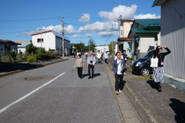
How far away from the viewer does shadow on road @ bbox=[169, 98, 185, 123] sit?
12.7 ft

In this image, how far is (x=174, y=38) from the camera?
7.66m

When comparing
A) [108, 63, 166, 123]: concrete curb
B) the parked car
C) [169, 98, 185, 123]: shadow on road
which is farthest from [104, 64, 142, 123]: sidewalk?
the parked car

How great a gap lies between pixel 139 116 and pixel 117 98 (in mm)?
1868

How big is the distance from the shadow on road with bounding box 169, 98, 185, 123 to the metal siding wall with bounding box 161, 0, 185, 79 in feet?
6.79

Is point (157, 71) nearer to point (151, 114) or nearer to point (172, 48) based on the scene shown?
point (172, 48)

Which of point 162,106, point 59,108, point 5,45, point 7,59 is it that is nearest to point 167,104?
point 162,106

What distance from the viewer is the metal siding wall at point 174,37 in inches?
274

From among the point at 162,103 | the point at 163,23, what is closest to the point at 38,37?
the point at 163,23

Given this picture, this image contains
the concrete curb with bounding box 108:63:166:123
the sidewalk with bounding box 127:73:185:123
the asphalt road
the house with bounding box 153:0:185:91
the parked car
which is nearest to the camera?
the concrete curb with bounding box 108:63:166:123

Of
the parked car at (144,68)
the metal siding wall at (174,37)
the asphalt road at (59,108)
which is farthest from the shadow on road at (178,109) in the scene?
the parked car at (144,68)

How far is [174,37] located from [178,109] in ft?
13.8

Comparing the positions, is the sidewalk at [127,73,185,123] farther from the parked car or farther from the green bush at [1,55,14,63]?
the green bush at [1,55,14,63]

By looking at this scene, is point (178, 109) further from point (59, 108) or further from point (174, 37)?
point (174, 37)

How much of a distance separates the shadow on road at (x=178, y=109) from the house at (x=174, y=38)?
149 centimetres
